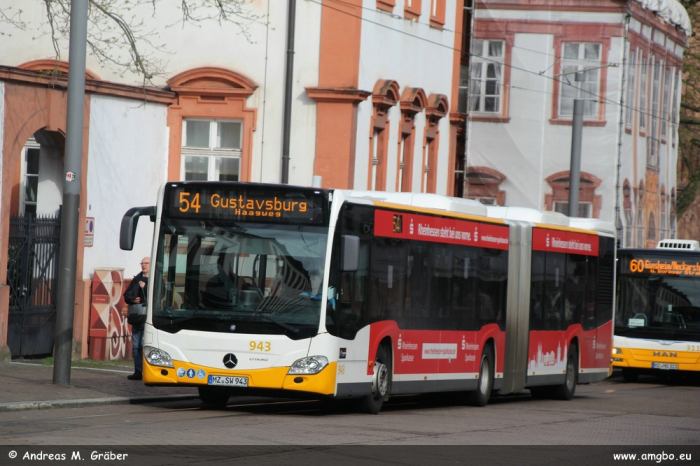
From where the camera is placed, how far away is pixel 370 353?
15641 mm

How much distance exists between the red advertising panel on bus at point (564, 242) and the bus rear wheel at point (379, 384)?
5.40 m

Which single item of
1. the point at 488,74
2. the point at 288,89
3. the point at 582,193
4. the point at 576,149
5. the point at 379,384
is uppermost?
the point at 488,74

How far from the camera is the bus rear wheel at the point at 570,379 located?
2228cm

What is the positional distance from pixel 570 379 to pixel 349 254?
28.8ft

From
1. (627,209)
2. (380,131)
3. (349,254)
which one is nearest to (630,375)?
(380,131)

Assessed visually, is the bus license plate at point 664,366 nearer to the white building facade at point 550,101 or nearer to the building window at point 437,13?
the white building facade at point 550,101

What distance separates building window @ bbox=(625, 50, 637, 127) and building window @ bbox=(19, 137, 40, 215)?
756 inches

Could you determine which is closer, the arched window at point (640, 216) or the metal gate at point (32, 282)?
the metal gate at point (32, 282)

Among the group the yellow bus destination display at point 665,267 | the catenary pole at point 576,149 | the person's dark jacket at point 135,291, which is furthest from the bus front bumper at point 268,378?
the catenary pole at point 576,149

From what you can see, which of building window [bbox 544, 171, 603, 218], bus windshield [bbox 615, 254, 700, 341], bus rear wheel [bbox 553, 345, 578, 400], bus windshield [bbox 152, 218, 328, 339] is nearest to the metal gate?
bus windshield [bbox 152, 218, 328, 339]

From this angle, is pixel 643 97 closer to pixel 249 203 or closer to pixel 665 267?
pixel 665 267

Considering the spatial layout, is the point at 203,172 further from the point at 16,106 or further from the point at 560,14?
the point at 560,14

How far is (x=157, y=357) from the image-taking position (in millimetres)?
14953
